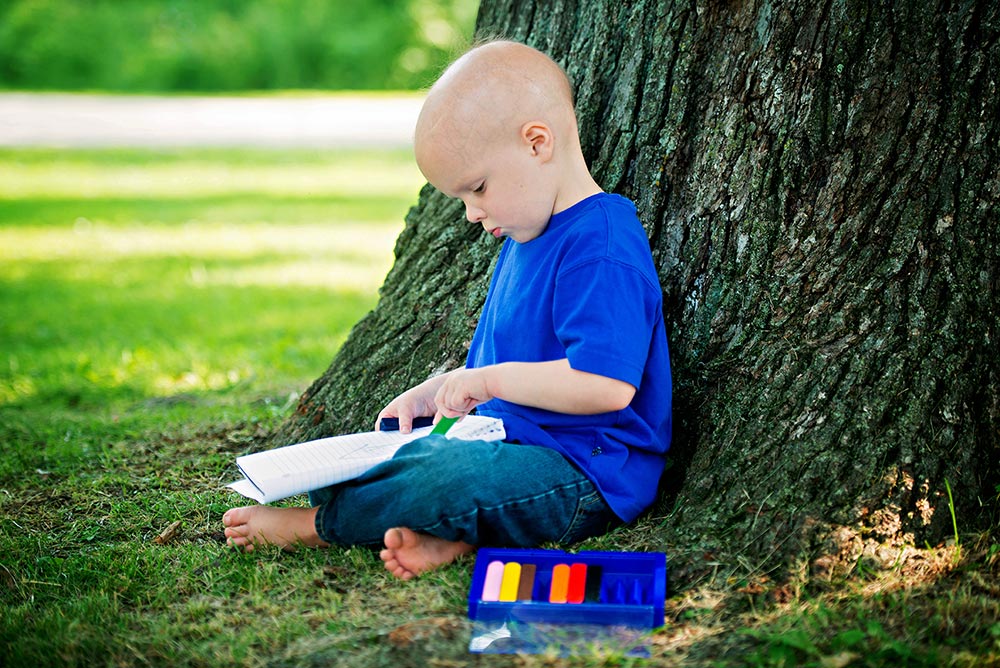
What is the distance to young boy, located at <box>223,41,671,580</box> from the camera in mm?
2574

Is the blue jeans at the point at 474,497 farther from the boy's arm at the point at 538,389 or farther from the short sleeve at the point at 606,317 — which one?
the short sleeve at the point at 606,317

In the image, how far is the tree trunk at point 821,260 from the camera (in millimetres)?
2561

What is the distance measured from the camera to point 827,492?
8.32ft

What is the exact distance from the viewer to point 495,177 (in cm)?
266

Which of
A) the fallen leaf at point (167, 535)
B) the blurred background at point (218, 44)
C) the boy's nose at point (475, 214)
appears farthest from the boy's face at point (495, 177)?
the blurred background at point (218, 44)

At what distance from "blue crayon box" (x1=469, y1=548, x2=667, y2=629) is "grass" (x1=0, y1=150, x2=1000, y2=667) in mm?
55

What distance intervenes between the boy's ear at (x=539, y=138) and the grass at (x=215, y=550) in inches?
39.3

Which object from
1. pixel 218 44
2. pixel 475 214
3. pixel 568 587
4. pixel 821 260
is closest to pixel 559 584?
pixel 568 587

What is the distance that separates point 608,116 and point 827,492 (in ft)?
4.16

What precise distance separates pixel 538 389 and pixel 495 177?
0.54 m

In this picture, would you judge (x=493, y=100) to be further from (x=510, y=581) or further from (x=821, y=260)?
(x=510, y=581)

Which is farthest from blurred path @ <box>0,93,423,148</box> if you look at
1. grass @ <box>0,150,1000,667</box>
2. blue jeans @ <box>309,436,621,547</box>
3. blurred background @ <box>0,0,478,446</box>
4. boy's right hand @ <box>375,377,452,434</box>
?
blue jeans @ <box>309,436,621,547</box>

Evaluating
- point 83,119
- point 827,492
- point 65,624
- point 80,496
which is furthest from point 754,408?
point 83,119

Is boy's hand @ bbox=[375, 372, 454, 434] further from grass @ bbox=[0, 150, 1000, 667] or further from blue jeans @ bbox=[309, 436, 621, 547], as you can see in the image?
grass @ bbox=[0, 150, 1000, 667]
